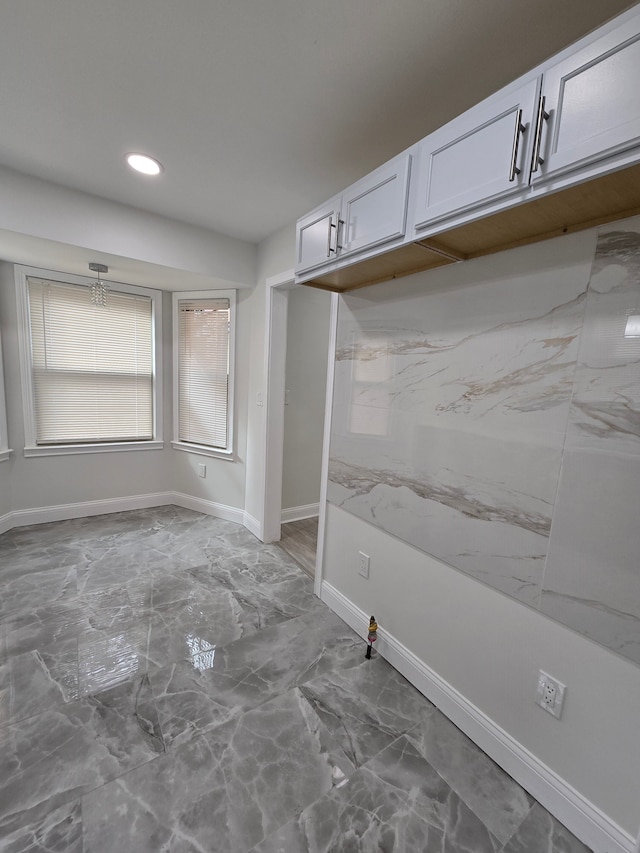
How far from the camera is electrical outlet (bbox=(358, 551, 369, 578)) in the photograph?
204 cm

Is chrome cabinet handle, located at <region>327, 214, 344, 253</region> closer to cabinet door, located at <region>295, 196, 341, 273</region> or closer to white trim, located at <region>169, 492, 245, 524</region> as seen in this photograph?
cabinet door, located at <region>295, 196, 341, 273</region>

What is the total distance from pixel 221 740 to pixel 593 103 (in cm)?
237

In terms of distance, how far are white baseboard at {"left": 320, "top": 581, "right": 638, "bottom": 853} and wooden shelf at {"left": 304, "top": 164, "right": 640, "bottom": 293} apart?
72.6 inches

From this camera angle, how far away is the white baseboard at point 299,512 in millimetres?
3716

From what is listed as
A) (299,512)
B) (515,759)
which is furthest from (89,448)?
(515,759)

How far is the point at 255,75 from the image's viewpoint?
1358mm

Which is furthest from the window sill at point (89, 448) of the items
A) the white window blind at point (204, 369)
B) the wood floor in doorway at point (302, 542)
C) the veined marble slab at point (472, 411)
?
the veined marble slab at point (472, 411)

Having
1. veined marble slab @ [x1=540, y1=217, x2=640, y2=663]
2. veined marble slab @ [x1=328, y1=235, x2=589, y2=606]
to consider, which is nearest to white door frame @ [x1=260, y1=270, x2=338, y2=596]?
veined marble slab @ [x1=328, y1=235, x2=589, y2=606]

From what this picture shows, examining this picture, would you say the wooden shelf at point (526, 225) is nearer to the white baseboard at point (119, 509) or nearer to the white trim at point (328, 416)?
the white trim at point (328, 416)

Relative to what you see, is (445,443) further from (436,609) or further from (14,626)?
(14,626)

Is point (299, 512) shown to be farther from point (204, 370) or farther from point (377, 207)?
point (377, 207)

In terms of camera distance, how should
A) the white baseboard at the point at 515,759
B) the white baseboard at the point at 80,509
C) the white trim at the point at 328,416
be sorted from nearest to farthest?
the white baseboard at the point at 515,759 → the white trim at the point at 328,416 → the white baseboard at the point at 80,509

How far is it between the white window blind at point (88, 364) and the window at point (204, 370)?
293mm

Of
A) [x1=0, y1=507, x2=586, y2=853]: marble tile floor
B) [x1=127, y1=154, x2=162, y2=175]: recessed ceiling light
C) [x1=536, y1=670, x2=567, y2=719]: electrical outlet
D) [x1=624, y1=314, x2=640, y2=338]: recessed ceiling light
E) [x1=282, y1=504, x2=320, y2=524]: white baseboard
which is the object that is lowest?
[x1=0, y1=507, x2=586, y2=853]: marble tile floor
